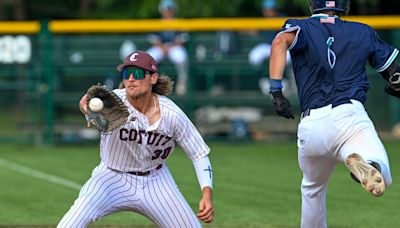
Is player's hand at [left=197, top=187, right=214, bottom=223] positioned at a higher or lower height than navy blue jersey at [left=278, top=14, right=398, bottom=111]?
lower

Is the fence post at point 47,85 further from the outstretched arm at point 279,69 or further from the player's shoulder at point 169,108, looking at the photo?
the outstretched arm at point 279,69

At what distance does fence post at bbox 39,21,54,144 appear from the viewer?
18.0m

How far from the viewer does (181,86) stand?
1820 centimetres

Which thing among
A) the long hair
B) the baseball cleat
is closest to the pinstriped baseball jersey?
the long hair

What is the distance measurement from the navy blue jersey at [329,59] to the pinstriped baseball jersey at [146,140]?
0.84 metres

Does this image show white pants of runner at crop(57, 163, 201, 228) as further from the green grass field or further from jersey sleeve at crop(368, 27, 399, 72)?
the green grass field

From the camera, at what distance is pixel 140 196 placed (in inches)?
288

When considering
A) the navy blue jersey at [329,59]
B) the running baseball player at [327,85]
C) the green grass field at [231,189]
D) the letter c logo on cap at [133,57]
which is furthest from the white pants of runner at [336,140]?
the green grass field at [231,189]

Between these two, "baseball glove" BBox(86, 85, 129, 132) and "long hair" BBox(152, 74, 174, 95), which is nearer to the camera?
"baseball glove" BBox(86, 85, 129, 132)

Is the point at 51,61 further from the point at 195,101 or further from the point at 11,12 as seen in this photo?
the point at 11,12

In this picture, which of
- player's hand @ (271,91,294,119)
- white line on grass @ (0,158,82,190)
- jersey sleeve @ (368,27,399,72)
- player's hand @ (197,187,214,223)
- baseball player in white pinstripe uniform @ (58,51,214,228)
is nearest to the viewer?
player's hand @ (197,187,214,223)

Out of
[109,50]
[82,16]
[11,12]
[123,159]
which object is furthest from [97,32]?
[11,12]

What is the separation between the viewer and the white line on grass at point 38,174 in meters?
12.9

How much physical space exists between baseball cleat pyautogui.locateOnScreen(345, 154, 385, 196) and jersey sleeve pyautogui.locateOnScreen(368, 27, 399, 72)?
0.99m
